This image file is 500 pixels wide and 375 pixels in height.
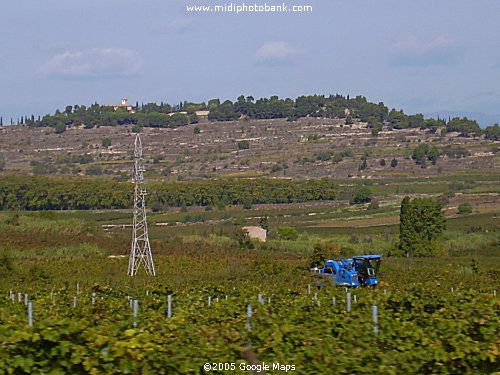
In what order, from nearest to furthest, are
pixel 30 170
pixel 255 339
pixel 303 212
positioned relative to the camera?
pixel 255 339 → pixel 303 212 → pixel 30 170

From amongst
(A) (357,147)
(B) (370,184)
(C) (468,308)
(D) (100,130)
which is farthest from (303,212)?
(D) (100,130)

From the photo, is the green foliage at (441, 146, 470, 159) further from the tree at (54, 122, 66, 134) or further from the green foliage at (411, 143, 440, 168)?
the tree at (54, 122, 66, 134)

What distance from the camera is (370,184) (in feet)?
320

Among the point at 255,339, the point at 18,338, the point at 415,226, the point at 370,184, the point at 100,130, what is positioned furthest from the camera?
→ the point at 100,130

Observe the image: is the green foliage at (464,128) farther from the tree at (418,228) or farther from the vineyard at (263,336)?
the vineyard at (263,336)

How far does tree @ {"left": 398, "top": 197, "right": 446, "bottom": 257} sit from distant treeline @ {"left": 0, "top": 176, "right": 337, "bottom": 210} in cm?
3705

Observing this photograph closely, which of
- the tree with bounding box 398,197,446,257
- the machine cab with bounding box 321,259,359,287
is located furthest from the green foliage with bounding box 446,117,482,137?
the machine cab with bounding box 321,259,359,287

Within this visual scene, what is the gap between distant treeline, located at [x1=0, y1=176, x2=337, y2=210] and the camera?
81.8 m

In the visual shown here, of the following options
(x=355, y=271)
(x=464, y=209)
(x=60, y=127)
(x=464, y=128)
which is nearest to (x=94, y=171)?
(x=60, y=127)

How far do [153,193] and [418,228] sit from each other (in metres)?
41.6

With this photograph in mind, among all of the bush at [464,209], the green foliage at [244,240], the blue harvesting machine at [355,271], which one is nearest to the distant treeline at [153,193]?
the bush at [464,209]

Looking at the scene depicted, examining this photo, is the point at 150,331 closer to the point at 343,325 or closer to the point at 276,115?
the point at 343,325

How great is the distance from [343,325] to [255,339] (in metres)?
1.32

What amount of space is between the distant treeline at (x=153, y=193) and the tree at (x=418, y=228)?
37053 mm
